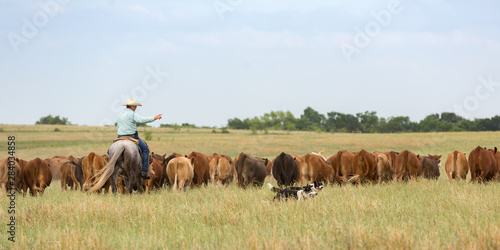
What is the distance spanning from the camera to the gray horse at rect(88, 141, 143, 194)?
10797 mm

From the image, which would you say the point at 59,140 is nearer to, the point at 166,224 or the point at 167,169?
the point at 167,169

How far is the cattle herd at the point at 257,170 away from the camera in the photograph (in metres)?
12.7

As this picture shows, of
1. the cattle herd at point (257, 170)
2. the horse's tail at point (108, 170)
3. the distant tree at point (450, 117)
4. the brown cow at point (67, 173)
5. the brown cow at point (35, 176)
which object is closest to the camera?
the horse's tail at point (108, 170)

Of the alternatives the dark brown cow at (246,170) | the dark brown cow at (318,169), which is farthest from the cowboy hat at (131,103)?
the dark brown cow at (318,169)

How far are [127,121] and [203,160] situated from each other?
3.72 m

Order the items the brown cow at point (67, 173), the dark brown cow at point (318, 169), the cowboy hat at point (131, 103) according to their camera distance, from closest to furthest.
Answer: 1. the cowboy hat at point (131, 103)
2. the dark brown cow at point (318, 169)
3. the brown cow at point (67, 173)

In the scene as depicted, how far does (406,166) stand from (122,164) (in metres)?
8.74

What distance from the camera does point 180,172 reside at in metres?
12.6

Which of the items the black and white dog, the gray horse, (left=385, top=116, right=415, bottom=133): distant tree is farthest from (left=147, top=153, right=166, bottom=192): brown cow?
(left=385, top=116, right=415, bottom=133): distant tree

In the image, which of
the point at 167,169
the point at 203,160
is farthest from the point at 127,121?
the point at 203,160

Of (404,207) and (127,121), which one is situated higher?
(127,121)

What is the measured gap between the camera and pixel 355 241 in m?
5.82

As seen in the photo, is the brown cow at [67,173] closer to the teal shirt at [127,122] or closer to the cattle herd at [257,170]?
the cattle herd at [257,170]

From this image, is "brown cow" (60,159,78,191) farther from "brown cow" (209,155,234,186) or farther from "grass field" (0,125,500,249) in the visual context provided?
"brown cow" (209,155,234,186)
